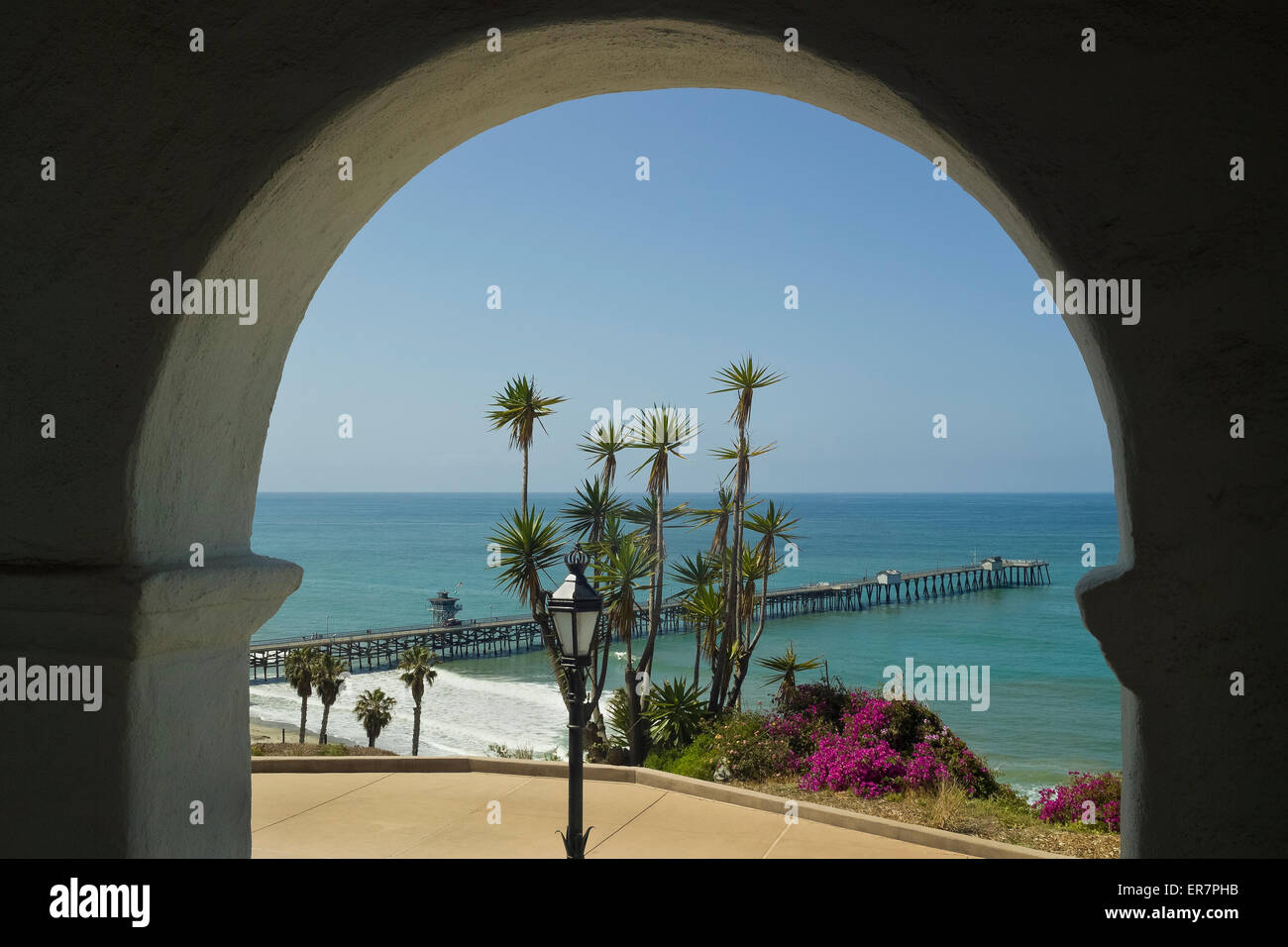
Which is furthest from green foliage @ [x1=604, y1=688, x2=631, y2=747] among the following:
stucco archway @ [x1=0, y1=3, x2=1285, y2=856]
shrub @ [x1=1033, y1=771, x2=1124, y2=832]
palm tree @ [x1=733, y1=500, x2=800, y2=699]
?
stucco archway @ [x1=0, y1=3, x2=1285, y2=856]

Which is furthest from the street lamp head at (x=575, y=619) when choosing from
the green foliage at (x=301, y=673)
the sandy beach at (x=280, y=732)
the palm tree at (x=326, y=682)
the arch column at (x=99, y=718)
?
the sandy beach at (x=280, y=732)

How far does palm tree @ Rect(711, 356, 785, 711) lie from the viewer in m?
14.7

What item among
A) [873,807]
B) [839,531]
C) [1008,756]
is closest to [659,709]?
[873,807]

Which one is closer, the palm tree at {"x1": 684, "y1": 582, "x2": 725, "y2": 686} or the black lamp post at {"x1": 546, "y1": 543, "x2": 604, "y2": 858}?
the black lamp post at {"x1": 546, "y1": 543, "x2": 604, "y2": 858}

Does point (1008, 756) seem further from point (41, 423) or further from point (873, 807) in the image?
point (41, 423)

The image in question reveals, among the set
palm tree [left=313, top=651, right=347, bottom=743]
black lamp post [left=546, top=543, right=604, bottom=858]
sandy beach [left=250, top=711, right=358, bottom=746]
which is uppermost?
black lamp post [left=546, top=543, right=604, bottom=858]

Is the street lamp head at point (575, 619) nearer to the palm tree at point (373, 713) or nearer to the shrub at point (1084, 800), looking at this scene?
the shrub at point (1084, 800)

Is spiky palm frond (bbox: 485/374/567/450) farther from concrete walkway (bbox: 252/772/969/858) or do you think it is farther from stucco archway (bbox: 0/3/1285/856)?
stucco archway (bbox: 0/3/1285/856)

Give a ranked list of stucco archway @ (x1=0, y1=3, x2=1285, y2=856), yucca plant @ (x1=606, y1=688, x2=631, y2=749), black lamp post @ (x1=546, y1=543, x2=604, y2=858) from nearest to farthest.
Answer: stucco archway @ (x1=0, y1=3, x2=1285, y2=856) < black lamp post @ (x1=546, y1=543, x2=604, y2=858) < yucca plant @ (x1=606, y1=688, x2=631, y2=749)

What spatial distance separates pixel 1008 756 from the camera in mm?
25438

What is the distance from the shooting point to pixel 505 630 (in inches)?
1654

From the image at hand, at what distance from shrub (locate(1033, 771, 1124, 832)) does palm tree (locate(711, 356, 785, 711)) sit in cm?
737

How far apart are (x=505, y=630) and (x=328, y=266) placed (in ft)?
135
